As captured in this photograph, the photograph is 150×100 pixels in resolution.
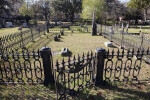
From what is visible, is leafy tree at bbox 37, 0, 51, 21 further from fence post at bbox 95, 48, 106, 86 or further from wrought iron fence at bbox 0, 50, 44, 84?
fence post at bbox 95, 48, 106, 86

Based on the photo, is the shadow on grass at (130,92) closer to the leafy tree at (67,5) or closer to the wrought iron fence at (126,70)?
the wrought iron fence at (126,70)

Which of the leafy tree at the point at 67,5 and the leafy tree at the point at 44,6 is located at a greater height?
the leafy tree at the point at 44,6

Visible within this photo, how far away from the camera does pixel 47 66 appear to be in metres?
3.87

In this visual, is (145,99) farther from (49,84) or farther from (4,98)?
(4,98)

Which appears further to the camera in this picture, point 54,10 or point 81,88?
point 54,10

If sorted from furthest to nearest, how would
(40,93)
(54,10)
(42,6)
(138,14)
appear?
(42,6) < (54,10) < (138,14) < (40,93)

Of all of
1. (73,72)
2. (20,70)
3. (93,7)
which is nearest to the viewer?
(73,72)

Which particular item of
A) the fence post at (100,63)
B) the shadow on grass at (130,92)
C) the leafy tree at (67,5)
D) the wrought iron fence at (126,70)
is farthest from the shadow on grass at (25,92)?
the leafy tree at (67,5)

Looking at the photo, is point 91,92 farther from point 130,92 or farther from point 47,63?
point 47,63

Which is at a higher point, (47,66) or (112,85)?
(47,66)

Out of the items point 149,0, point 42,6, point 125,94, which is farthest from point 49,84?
point 42,6

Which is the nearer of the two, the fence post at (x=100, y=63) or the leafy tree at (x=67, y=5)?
the fence post at (x=100, y=63)

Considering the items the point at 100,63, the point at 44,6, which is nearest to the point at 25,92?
the point at 100,63

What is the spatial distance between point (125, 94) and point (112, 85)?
571 mm
